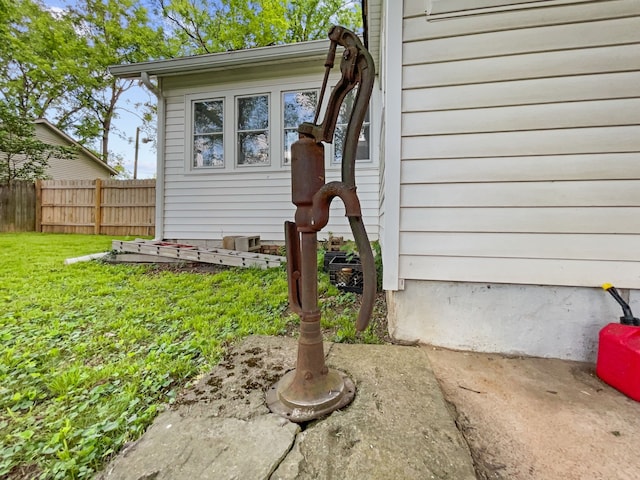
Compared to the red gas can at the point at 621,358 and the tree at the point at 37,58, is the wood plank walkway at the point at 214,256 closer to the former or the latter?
the red gas can at the point at 621,358

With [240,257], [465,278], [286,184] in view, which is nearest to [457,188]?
[465,278]

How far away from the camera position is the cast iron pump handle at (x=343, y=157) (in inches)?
41.6

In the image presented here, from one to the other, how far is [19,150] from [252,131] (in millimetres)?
11568

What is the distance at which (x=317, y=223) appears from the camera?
115cm

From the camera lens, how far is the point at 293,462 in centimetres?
91

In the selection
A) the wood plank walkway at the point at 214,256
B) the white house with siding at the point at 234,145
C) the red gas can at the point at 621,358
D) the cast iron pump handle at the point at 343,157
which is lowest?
the red gas can at the point at 621,358

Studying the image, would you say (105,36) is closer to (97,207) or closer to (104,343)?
(97,207)

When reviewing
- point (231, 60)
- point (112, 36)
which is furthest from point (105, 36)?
point (231, 60)

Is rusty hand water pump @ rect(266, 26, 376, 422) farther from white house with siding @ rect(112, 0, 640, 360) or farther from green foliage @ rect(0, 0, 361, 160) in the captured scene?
green foliage @ rect(0, 0, 361, 160)

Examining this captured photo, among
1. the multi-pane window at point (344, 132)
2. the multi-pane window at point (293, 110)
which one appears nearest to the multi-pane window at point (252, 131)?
the multi-pane window at point (293, 110)

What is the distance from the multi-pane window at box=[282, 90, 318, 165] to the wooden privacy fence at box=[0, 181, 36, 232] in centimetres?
1027

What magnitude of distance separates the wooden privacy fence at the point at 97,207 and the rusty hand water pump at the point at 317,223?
9578mm

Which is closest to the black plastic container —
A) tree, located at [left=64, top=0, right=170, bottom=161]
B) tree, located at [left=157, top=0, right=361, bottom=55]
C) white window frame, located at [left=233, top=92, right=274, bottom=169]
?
white window frame, located at [left=233, top=92, right=274, bottom=169]

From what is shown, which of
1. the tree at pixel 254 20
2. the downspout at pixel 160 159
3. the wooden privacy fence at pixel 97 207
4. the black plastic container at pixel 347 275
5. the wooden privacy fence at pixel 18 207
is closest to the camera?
the black plastic container at pixel 347 275
